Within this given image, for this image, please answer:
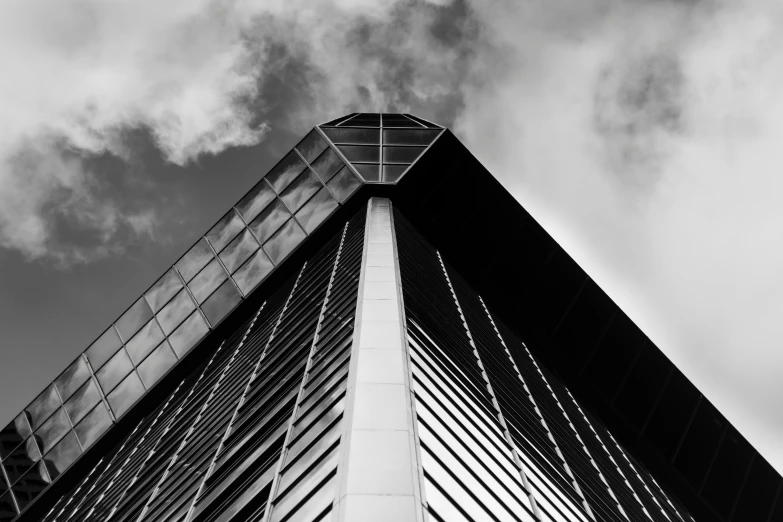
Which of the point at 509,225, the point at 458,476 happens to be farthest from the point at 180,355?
the point at 458,476

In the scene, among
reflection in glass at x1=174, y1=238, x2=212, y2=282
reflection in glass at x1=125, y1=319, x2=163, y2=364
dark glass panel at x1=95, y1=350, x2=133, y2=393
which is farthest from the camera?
reflection in glass at x1=174, y1=238, x2=212, y2=282

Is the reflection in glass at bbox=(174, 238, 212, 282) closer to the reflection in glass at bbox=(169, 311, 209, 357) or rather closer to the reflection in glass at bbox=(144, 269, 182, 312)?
the reflection in glass at bbox=(144, 269, 182, 312)

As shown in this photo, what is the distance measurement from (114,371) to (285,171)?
1235cm

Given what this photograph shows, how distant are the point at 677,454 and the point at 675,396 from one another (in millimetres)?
2964

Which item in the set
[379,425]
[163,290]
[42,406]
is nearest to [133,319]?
[163,290]

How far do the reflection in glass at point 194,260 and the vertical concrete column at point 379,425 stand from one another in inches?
912

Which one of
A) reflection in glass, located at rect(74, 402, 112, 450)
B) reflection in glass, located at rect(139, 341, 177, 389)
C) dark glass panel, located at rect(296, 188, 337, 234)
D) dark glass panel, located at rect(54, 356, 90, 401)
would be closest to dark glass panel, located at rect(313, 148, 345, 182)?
dark glass panel, located at rect(296, 188, 337, 234)

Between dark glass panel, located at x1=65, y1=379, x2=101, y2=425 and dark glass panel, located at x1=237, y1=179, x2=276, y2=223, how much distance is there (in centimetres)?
1102

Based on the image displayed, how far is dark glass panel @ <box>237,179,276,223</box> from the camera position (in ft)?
124

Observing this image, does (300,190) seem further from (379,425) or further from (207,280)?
(379,425)

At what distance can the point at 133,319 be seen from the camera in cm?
4034

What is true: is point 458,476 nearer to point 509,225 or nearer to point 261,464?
point 261,464

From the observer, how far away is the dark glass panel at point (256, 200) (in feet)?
124

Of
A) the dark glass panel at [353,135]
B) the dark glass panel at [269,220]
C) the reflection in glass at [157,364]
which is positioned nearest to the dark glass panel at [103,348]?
the reflection in glass at [157,364]
